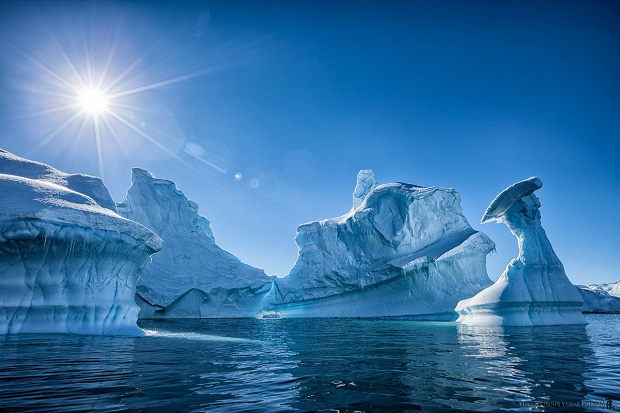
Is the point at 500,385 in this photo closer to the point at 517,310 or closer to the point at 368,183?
the point at 517,310

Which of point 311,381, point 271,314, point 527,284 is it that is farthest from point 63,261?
point 271,314

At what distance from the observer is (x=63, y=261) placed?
1464 centimetres

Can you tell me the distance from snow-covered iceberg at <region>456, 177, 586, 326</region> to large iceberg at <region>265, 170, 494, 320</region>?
35.0ft

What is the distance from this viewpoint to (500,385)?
5082mm

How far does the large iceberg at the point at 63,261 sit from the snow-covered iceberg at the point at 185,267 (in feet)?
82.2

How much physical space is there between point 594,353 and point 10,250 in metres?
19.4

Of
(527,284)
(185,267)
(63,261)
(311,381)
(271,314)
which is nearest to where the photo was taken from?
(311,381)

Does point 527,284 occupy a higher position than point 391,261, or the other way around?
point 391,261

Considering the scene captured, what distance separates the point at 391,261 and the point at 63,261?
30870mm

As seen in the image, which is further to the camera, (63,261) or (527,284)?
(527,284)

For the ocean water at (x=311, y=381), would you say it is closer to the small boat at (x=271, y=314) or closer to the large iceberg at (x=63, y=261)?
the large iceberg at (x=63, y=261)

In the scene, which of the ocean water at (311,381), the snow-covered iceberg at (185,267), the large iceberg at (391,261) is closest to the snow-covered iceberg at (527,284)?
the large iceberg at (391,261)

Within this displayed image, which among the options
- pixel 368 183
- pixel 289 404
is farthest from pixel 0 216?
pixel 368 183

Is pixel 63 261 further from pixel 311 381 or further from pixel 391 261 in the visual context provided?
pixel 391 261
